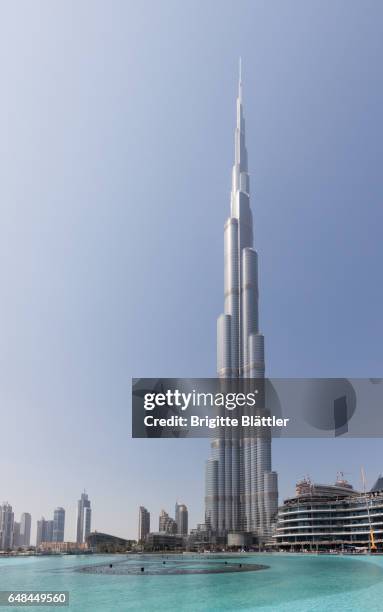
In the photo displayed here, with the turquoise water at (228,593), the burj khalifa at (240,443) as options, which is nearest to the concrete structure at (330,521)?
the burj khalifa at (240,443)

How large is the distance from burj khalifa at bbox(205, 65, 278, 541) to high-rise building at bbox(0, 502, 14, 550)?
48.6 metres

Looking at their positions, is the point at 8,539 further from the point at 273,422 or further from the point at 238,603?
the point at 273,422

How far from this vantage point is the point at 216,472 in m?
163

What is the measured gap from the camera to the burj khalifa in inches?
5984

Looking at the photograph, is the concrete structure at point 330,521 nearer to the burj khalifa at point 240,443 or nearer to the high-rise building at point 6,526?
the burj khalifa at point 240,443

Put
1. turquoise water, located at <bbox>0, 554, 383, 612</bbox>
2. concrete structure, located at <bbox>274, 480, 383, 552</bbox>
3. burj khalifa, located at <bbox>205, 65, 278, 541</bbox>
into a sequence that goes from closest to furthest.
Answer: turquoise water, located at <bbox>0, 554, 383, 612</bbox> → concrete structure, located at <bbox>274, 480, 383, 552</bbox> → burj khalifa, located at <bbox>205, 65, 278, 541</bbox>

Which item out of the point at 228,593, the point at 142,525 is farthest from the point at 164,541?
the point at 228,593

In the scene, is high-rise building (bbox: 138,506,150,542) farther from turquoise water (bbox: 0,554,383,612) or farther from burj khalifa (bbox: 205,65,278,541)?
turquoise water (bbox: 0,554,383,612)

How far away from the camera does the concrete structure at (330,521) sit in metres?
95.3

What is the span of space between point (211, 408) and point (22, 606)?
481 inches

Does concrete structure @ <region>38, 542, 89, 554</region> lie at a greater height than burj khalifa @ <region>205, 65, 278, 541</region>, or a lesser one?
lesser

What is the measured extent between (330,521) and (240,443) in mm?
60834

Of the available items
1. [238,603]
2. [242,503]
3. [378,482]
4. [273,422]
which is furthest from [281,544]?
[273,422]

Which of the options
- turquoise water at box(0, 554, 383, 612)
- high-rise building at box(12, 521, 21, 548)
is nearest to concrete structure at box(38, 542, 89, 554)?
high-rise building at box(12, 521, 21, 548)
